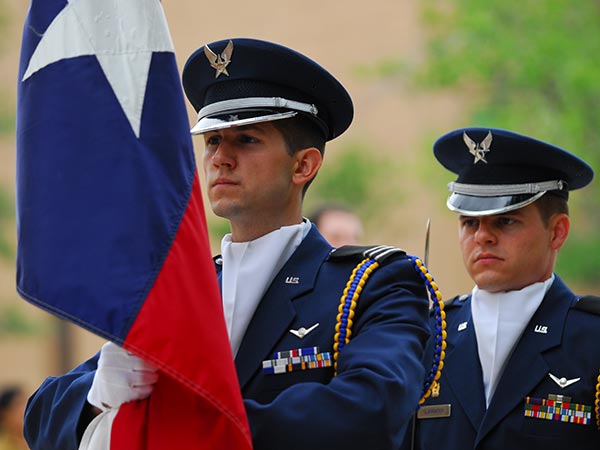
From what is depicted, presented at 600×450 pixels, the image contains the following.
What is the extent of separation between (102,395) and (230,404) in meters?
0.43

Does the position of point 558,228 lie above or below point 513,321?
above

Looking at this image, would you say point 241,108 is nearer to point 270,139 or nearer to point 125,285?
point 270,139

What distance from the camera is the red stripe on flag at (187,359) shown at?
308 centimetres

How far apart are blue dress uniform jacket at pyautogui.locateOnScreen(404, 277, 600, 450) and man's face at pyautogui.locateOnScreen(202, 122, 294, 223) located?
1243 mm

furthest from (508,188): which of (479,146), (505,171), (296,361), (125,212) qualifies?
(125,212)

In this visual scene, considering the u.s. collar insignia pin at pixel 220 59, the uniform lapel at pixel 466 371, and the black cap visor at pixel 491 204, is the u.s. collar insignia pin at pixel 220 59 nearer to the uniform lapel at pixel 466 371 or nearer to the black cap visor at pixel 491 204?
the black cap visor at pixel 491 204

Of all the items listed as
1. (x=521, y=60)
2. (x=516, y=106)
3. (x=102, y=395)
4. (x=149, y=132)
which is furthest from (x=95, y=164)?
(x=516, y=106)

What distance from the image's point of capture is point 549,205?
199 inches

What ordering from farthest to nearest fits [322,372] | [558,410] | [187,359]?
[558,410], [322,372], [187,359]

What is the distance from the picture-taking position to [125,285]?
306cm

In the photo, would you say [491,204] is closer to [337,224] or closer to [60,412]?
[60,412]

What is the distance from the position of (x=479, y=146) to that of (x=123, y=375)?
2313mm

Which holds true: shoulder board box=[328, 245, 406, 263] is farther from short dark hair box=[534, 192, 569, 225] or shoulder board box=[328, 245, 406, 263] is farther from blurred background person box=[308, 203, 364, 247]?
blurred background person box=[308, 203, 364, 247]

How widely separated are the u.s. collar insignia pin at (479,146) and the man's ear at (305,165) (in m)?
1.27
